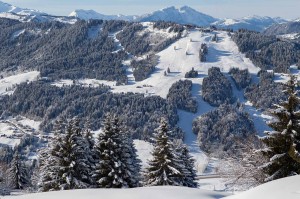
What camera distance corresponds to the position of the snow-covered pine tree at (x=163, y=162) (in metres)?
34.2

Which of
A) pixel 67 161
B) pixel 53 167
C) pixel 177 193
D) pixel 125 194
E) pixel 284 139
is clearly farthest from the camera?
pixel 53 167

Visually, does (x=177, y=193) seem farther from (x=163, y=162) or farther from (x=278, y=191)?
(x=163, y=162)

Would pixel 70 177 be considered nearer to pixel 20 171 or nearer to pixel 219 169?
pixel 219 169

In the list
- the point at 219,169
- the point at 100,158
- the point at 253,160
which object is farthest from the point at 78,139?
the point at 253,160

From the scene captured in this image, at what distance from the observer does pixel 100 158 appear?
33.8 meters

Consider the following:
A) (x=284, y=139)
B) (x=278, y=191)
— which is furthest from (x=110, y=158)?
(x=278, y=191)

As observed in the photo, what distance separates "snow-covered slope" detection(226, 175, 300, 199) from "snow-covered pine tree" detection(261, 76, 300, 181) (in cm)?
711

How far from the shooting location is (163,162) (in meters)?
34.5

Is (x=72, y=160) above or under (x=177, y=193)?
under

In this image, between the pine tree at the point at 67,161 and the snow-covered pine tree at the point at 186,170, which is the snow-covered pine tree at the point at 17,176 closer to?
the pine tree at the point at 67,161

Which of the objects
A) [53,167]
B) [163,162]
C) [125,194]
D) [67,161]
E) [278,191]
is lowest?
[53,167]

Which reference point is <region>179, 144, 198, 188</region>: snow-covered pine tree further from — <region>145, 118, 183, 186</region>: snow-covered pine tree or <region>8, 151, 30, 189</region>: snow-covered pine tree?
<region>8, 151, 30, 189</region>: snow-covered pine tree

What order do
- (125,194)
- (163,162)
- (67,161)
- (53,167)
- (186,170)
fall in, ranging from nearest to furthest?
(125,194)
(67,161)
(53,167)
(163,162)
(186,170)

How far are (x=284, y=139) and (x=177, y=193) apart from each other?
7303 millimetres
